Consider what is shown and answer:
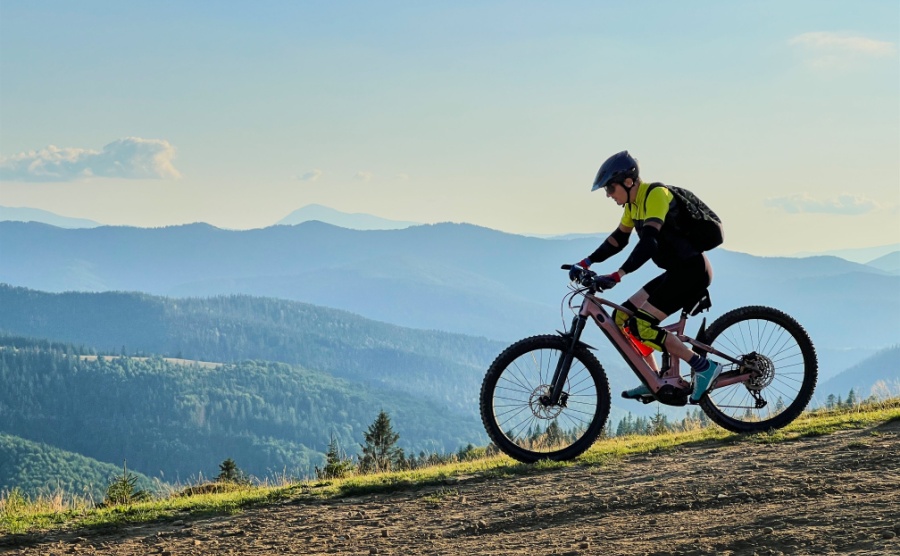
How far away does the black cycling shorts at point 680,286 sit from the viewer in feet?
29.9

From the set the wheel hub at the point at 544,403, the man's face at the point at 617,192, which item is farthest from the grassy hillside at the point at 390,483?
the man's face at the point at 617,192

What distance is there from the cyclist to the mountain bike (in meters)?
0.11

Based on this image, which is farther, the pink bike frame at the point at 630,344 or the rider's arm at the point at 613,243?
the rider's arm at the point at 613,243

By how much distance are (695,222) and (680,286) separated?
2.17ft

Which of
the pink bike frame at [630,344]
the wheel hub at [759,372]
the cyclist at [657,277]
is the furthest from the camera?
the wheel hub at [759,372]

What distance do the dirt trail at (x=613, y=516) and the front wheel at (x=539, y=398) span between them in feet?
2.21

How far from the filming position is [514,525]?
690 cm

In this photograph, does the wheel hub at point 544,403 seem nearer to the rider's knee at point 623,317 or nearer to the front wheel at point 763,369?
the rider's knee at point 623,317

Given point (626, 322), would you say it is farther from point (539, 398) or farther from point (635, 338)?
point (539, 398)

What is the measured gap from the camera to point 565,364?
367 inches

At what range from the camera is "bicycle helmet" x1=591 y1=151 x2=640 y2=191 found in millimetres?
8977

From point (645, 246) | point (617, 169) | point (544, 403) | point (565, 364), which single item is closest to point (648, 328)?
point (565, 364)

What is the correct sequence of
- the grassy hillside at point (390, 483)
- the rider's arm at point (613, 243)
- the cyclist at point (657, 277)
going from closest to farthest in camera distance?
1. the grassy hillside at point (390, 483)
2. the cyclist at point (657, 277)
3. the rider's arm at point (613, 243)

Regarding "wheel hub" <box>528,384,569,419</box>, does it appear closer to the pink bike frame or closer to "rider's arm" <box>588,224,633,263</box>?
the pink bike frame
